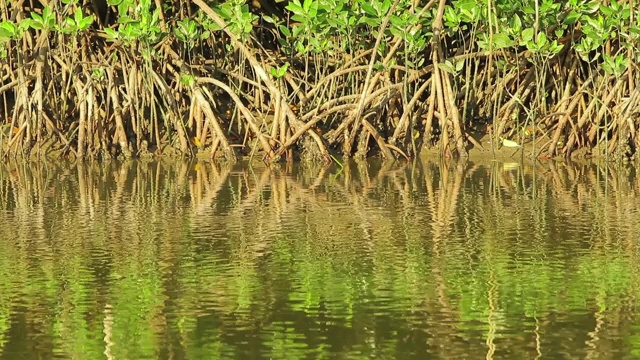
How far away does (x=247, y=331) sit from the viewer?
507 cm

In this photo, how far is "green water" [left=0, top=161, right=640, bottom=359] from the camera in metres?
4.94

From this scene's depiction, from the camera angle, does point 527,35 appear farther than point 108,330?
Yes

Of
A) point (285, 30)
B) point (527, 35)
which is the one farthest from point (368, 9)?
point (527, 35)

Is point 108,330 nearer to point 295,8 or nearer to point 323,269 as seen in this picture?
point 323,269

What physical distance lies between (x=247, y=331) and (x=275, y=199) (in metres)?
3.72

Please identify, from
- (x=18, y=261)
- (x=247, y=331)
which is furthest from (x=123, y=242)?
(x=247, y=331)

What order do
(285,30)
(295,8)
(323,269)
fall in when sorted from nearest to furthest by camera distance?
(323,269) < (295,8) < (285,30)

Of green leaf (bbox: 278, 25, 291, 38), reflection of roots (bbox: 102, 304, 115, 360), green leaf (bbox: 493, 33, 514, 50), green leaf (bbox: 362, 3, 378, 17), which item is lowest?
reflection of roots (bbox: 102, 304, 115, 360)

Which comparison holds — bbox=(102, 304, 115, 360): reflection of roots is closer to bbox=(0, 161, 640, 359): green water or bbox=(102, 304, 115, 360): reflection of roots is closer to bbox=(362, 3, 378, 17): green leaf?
bbox=(0, 161, 640, 359): green water

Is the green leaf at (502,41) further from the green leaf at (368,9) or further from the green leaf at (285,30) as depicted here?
the green leaf at (285,30)

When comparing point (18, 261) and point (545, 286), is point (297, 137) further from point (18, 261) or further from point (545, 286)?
point (545, 286)

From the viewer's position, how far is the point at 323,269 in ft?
20.4

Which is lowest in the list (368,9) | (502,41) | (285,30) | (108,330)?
(108,330)

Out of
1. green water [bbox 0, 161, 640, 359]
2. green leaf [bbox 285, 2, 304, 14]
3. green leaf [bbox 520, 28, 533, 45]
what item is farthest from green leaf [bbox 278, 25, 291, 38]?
green water [bbox 0, 161, 640, 359]
